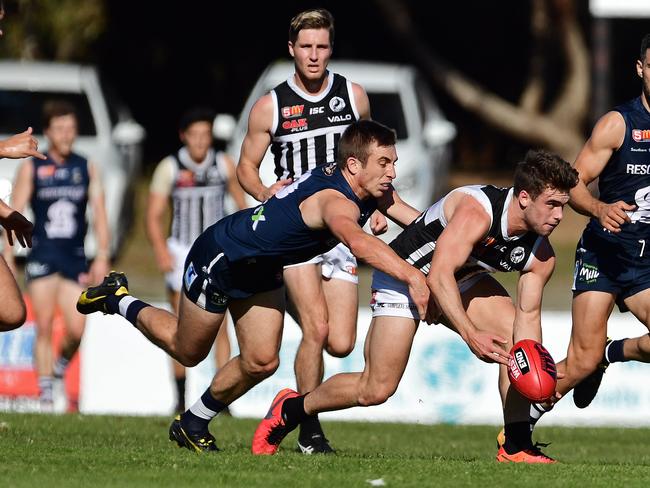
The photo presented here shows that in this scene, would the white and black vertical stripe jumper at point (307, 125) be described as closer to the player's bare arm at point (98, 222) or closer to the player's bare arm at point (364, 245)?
the player's bare arm at point (364, 245)

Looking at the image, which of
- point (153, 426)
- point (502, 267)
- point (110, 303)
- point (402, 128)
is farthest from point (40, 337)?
point (402, 128)

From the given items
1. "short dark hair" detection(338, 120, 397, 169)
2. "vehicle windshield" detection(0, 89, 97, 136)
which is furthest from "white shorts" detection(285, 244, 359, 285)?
"vehicle windshield" detection(0, 89, 97, 136)

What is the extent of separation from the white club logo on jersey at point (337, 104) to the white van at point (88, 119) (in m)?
8.53

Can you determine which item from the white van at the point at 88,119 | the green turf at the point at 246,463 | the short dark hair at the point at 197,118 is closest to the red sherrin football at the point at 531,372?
the green turf at the point at 246,463

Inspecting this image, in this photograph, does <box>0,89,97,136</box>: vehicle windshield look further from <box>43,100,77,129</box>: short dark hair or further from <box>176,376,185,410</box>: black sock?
<box>176,376,185,410</box>: black sock

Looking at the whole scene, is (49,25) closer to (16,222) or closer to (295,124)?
(295,124)

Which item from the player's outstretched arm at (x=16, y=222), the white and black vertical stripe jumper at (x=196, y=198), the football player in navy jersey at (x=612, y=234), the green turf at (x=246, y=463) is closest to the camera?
the green turf at (x=246, y=463)

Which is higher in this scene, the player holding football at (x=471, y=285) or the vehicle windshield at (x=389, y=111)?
the vehicle windshield at (x=389, y=111)

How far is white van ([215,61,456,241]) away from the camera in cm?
1834

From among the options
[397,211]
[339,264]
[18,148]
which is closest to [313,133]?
[339,264]

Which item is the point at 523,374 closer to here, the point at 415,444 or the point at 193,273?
the point at 193,273

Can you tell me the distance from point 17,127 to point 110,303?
32.6ft

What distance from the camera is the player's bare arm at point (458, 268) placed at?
299 inches

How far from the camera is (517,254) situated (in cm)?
831
